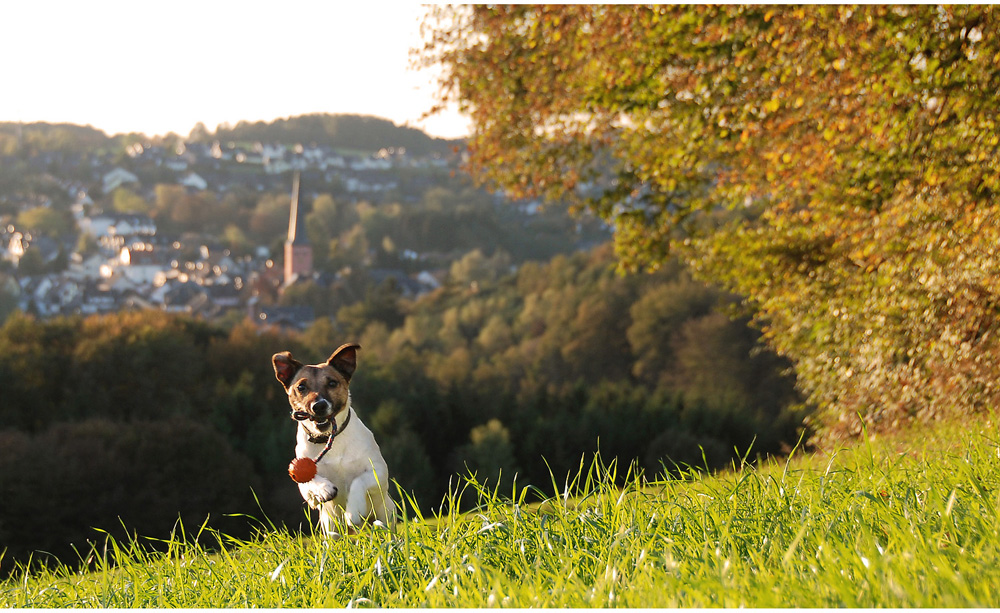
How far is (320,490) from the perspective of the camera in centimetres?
386

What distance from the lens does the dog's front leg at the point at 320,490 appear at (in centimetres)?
385

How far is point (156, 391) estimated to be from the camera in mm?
39594

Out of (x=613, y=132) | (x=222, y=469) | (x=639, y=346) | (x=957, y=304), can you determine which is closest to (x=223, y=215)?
(x=639, y=346)

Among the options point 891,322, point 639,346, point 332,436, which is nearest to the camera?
point 332,436

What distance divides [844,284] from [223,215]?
8835cm

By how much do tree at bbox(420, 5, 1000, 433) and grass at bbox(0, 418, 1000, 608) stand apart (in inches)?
186

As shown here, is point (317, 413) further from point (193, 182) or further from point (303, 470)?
point (193, 182)

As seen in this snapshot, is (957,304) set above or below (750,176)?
below

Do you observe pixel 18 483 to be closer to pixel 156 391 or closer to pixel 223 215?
pixel 156 391

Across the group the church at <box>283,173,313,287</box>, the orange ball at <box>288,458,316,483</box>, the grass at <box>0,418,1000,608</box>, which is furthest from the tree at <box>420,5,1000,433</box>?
the church at <box>283,173,313,287</box>

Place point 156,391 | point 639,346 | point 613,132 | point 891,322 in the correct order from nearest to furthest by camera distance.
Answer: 1. point 891,322
2. point 613,132
3. point 156,391
4. point 639,346

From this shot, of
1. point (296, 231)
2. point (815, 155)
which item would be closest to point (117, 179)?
point (296, 231)

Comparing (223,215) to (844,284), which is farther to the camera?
(223,215)

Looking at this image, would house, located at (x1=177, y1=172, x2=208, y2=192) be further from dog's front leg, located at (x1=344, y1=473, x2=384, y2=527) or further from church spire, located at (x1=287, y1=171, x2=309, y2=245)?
dog's front leg, located at (x1=344, y1=473, x2=384, y2=527)
